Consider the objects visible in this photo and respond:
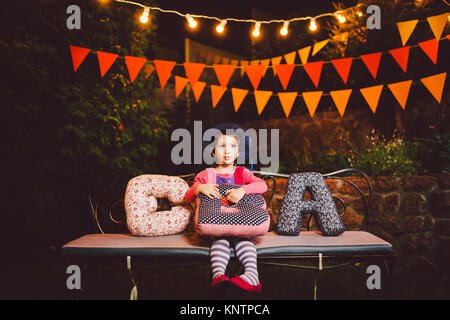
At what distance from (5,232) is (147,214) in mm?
2255

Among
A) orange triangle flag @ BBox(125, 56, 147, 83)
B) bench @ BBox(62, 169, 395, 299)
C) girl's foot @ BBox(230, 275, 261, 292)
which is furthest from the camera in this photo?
orange triangle flag @ BBox(125, 56, 147, 83)

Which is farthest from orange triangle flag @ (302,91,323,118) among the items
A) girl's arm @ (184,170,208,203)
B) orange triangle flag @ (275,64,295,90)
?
girl's arm @ (184,170,208,203)

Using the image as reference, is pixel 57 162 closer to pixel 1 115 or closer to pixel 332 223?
pixel 1 115

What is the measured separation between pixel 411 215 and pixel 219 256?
2233mm

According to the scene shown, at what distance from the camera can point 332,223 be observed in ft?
6.89

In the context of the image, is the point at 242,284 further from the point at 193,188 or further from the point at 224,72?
the point at 224,72

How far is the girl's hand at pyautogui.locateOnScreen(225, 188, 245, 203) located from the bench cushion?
0.30 metres

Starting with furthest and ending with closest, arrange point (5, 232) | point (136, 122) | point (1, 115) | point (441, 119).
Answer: point (136, 122)
point (441, 119)
point (5, 232)
point (1, 115)

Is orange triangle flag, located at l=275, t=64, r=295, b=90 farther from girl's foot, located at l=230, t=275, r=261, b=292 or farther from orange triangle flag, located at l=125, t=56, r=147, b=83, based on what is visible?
girl's foot, located at l=230, t=275, r=261, b=292

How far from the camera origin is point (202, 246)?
1827 mm

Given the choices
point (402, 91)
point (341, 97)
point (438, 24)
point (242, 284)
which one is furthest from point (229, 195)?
point (438, 24)

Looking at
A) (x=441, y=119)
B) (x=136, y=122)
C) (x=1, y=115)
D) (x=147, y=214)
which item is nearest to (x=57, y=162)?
(x=1, y=115)

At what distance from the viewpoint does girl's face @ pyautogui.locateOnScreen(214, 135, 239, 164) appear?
2189 millimetres

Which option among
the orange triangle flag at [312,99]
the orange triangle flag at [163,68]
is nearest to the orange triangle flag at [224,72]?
the orange triangle flag at [163,68]
